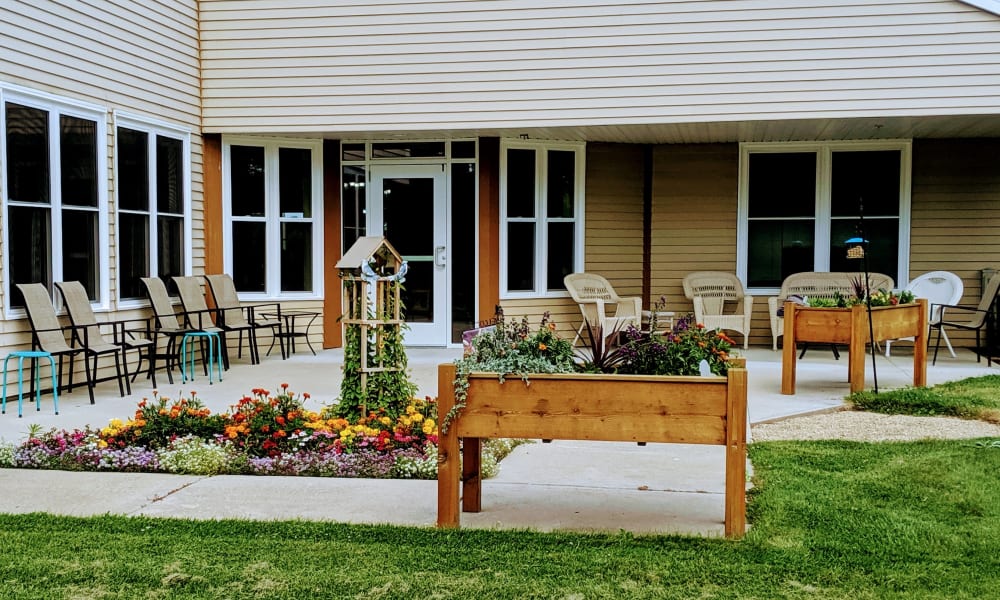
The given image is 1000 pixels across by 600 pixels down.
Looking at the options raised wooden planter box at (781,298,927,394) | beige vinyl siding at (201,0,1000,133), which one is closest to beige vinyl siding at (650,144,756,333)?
beige vinyl siding at (201,0,1000,133)

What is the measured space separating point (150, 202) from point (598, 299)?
481cm

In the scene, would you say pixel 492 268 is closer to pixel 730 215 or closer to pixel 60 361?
pixel 730 215

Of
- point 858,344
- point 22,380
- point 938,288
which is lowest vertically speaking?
point 22,380

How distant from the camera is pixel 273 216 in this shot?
35.1 ft

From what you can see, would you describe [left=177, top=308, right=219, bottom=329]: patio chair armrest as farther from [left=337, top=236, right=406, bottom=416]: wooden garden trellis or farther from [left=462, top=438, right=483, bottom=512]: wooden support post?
[left=462, top=438, right=483, bottom=512]: wooden support post

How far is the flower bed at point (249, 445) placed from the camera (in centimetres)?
509

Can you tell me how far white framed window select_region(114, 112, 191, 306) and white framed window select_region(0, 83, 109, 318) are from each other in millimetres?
286

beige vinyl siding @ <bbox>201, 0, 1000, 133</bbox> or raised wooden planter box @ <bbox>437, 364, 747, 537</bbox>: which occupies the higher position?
beige vinyl siding @ <bbox>201, 0, 1000, 133</bbox>

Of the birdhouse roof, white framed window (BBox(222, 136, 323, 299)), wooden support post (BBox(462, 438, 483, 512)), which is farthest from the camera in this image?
white framed window (BBox(222, 136, 323, 299))

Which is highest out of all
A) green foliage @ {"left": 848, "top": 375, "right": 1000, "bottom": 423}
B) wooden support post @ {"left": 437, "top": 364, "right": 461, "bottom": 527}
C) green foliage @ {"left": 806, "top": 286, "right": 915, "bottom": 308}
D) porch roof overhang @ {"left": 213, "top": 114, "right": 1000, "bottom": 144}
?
porch roof overhang @ {"left": 213, "top": 114, "right": 1000, "bottom": 144}

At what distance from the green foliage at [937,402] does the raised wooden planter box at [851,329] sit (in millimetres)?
→ 274

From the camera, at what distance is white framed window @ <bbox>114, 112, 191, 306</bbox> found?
28.9ft

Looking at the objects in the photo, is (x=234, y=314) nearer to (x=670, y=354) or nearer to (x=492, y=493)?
(x=492, y=493)

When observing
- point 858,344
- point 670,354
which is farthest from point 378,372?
point 858,344
